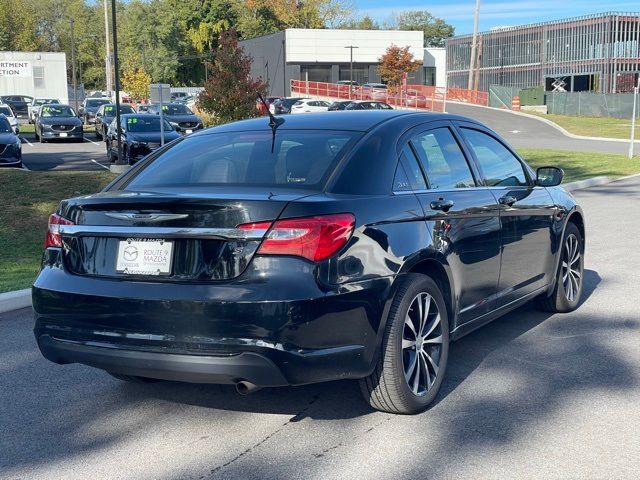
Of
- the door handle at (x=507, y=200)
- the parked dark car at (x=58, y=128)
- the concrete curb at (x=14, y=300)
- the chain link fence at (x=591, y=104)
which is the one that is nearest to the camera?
the door handle at (x=507, y=200)

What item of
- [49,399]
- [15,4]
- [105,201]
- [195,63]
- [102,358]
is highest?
[15,4]

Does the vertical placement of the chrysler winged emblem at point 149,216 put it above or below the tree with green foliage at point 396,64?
below

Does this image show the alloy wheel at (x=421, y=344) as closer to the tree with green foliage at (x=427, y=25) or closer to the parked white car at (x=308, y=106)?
the parked white car at (x=308, y=106)

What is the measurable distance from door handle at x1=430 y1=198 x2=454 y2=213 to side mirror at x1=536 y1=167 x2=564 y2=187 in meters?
1.81

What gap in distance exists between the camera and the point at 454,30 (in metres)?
150

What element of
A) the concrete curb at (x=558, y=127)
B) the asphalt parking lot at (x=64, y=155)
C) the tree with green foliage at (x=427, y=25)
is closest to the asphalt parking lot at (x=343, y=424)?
the asphalt parking lot at (x=64, y=155)

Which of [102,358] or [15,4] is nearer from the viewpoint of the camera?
[102,358]

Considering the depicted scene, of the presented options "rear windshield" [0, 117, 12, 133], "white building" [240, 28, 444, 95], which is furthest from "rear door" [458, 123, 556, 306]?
"white building" [240, 28, 444, 95]

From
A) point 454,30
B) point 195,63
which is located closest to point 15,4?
point 195,63

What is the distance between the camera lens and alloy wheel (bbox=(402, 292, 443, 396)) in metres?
4.78

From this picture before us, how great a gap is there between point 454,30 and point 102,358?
152m

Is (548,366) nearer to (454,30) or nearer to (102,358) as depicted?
(102,358)

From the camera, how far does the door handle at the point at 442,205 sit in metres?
5.06

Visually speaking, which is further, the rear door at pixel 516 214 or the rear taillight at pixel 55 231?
the rear door at pixel 516 214
